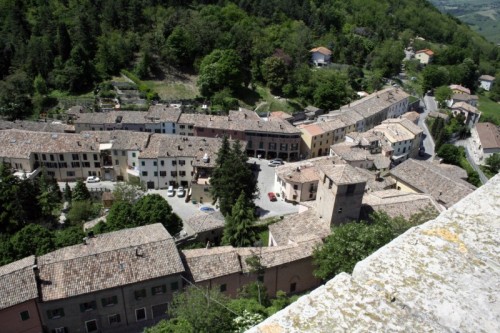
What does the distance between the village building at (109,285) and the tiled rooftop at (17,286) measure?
0.84 meters

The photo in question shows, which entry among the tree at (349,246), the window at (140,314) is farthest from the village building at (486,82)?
the window at (140,314)

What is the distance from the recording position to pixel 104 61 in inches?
3477

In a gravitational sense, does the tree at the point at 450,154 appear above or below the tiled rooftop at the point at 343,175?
below

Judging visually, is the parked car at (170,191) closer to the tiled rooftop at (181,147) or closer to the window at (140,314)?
the tiled rooftop at (181,147)

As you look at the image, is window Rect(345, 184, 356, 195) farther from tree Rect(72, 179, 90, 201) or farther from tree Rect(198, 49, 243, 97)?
tree Rect(198, 49, 243, 97)

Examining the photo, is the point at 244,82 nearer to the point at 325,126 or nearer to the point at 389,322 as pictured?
the point at 325,126


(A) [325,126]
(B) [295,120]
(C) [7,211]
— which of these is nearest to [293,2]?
(B) [295,120]

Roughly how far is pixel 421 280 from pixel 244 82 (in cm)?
9099

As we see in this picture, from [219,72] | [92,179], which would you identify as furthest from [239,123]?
[92,179]

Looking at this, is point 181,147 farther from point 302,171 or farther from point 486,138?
point 486,138

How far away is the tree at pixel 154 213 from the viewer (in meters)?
42.7

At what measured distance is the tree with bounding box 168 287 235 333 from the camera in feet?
78.9

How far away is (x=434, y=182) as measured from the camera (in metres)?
50.6

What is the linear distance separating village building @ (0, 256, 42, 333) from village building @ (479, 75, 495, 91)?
475 ft
